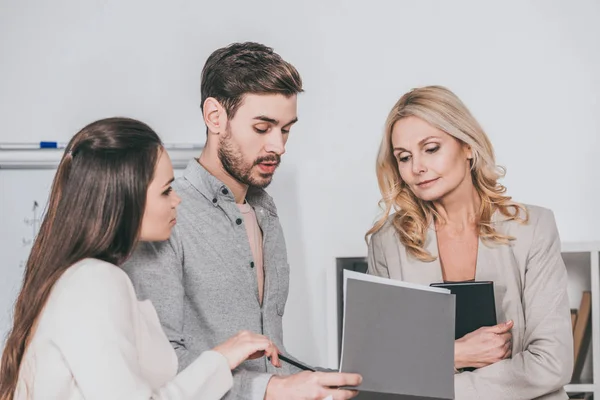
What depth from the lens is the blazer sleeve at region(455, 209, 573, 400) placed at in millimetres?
Result: 2002

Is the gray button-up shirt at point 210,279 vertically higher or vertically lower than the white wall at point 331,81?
lower

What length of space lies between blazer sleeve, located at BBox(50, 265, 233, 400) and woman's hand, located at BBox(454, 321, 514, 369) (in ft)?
2.70

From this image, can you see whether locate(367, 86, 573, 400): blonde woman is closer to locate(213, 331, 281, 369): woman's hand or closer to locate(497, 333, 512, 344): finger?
locate(497, 333, 512, 344): finger

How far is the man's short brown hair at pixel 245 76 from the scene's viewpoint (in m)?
1.98

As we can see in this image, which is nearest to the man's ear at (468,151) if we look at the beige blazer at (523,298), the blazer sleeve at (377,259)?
the beige blazer at (523,298)

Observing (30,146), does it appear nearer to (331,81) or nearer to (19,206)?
(19,206)

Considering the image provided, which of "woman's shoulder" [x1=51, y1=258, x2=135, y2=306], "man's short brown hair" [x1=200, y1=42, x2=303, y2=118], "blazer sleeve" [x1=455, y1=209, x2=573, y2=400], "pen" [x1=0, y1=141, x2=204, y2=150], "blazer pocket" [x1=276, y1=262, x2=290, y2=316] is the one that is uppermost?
"man's short brown hair" [x1=200, y1=42, x2=303, y2=118]

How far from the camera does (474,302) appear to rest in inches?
78.6

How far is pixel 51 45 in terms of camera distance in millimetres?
3162

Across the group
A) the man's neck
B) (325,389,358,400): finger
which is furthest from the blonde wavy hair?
(325,389,358,400): finger

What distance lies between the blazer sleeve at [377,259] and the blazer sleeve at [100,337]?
0.92 meters

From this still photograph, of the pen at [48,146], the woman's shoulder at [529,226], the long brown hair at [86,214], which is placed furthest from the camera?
the pen at [48,146]

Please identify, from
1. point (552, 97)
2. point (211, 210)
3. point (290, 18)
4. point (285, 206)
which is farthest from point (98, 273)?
point (552, 97)

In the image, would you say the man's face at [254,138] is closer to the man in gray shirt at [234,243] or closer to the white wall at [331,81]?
the man in gray shirt at [234,243]
